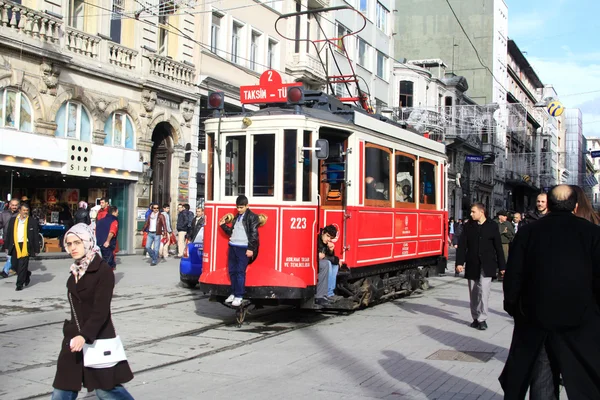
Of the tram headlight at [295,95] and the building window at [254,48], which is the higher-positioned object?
the building window at [254,48]

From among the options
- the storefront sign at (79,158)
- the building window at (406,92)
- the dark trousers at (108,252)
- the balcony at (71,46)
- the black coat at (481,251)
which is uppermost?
the building window at (406,92)

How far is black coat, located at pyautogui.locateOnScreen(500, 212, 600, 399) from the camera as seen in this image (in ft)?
14.5

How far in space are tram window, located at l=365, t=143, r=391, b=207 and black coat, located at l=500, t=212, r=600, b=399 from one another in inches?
250

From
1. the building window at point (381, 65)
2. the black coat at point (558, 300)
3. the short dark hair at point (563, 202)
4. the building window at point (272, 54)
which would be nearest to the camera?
the black coat at point (558, 300)

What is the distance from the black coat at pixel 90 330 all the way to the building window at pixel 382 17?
39.7 metres

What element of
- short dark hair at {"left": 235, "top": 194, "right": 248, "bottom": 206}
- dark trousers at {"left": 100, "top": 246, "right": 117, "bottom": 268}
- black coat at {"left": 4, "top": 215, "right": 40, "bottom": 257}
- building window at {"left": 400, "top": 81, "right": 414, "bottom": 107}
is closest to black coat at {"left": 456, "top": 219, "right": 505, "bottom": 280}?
short dark hair at {"left": 235, "top": 194, "right": 248, "bottom": 206}

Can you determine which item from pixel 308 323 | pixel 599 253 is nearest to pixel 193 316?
pixel 308 323

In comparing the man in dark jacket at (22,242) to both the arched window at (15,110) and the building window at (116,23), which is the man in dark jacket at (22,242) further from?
Result: the building window at (116,23)

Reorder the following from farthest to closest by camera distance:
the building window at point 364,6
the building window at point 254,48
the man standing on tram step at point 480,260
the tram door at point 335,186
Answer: the building window at point 364,6
the building window at point 254,48
the tram door at point 335,186
the man standing on tram step at point 480,260

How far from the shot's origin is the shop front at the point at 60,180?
62.0 ft

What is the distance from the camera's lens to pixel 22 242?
1333 cm

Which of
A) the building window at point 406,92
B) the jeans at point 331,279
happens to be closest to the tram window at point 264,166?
the jeans at point 331,279

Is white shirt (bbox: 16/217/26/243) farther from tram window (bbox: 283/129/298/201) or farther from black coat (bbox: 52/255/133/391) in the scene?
black coat (bbox: 52/255/133/391)

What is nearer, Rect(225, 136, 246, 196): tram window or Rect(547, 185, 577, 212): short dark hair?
Rect(547, 185, 577, 212): short dark hair
